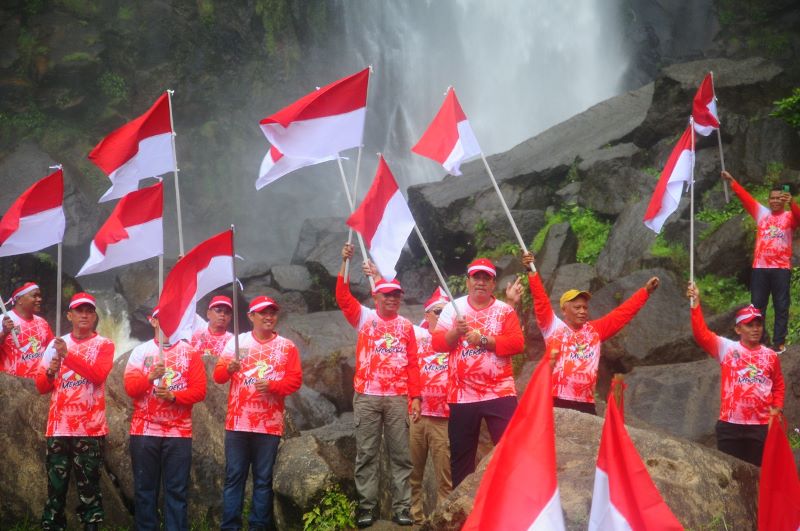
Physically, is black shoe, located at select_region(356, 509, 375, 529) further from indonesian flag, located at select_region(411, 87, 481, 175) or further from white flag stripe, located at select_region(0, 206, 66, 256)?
white flag stripe, located at select_region(0, 206, 66, 256)

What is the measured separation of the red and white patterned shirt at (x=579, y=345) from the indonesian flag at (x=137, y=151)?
3488mm

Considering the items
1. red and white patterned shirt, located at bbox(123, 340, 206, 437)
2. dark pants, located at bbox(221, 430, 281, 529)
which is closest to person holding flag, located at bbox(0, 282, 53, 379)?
red and white patterned shirt, located at bbox(123, 340, 206, 437)

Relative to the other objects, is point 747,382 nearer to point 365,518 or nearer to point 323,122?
point 365,518

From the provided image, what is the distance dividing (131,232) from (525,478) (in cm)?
476

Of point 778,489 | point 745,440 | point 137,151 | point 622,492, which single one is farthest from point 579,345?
point 137,151

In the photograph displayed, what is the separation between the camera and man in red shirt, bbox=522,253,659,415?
6.91m

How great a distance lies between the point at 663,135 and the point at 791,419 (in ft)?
29.8

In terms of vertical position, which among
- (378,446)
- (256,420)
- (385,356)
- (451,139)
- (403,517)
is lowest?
(403,517)

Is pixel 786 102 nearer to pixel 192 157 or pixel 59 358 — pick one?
pixel 59 358

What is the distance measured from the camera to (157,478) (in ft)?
22.7

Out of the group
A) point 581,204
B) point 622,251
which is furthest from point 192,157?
point 622,251

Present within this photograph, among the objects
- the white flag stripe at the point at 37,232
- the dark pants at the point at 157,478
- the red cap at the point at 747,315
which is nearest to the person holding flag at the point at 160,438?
the dark pants at the point at 157,478

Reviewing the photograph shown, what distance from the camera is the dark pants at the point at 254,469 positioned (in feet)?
22.4

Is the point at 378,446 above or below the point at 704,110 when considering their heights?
below
